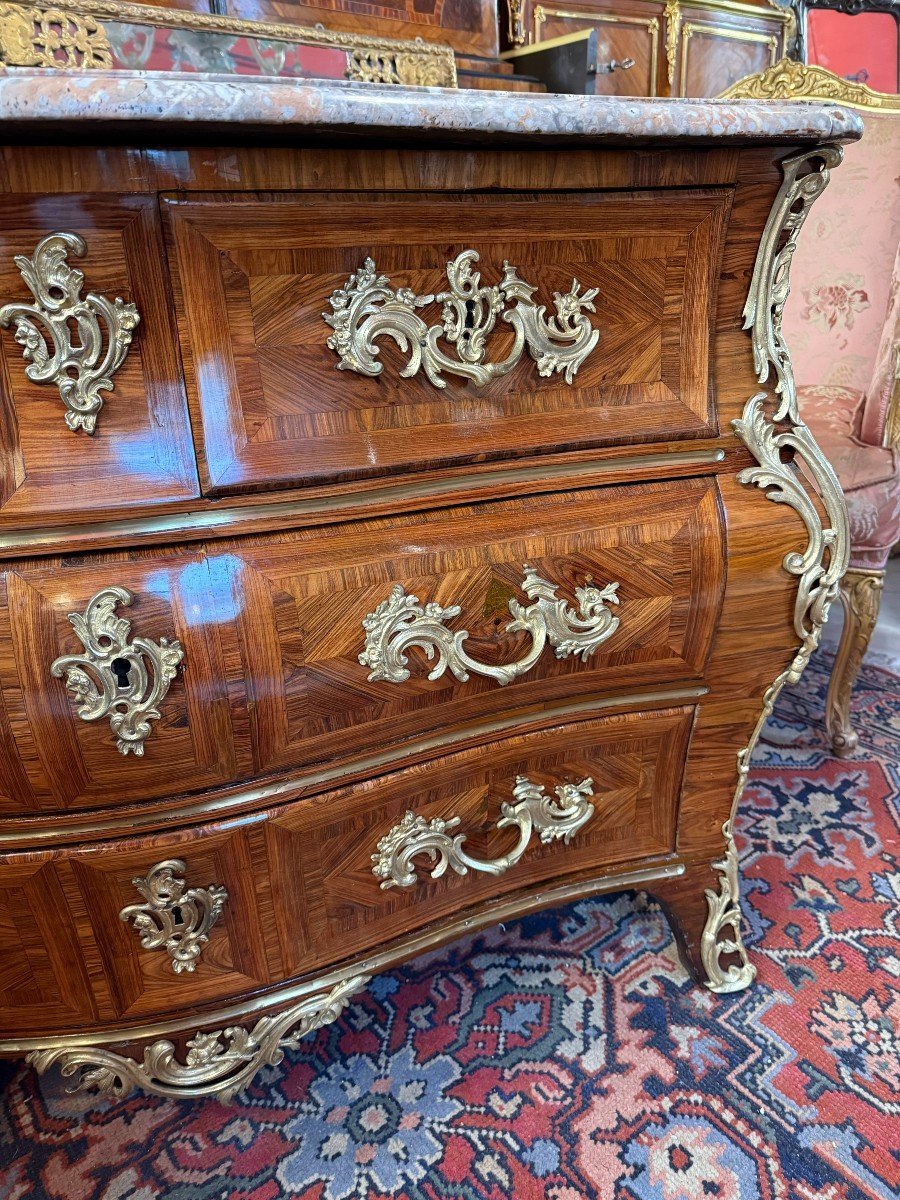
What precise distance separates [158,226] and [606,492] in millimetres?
345

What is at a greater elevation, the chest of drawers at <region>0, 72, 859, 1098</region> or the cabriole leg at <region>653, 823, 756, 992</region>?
the chest of drawers at <region>0, 72, 859, 1098</region>

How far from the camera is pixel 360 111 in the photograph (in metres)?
0.40

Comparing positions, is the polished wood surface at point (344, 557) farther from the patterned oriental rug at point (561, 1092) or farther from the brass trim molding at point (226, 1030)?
the patterned oriental rug at point (561, 1092)

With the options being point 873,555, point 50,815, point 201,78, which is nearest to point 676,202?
point 201,78

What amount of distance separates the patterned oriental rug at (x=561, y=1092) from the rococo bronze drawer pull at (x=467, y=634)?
0.46 m

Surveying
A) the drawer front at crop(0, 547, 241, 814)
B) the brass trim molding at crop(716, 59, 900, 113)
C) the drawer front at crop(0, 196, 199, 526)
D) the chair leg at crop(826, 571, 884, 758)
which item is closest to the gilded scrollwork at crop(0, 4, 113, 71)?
the drawer front at crop(0, 196, 199, 526)

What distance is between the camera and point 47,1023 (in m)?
0.54

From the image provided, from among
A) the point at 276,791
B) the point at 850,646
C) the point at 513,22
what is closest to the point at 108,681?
the point at 276,791

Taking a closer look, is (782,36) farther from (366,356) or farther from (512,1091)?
(512,1091)

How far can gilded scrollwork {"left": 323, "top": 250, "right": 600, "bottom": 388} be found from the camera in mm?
477

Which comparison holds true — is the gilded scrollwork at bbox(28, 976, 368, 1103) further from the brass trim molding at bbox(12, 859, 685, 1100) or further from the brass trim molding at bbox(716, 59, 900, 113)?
the brass trim molding at bbox(716, 59, 900, 113)

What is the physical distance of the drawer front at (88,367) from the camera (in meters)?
0.41

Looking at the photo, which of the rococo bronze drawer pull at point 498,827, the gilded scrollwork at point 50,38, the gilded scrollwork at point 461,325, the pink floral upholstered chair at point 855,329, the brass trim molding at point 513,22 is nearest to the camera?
the gilded scrollwork at point 461,325

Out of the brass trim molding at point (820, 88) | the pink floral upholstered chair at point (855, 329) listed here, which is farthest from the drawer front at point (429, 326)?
the brass trim molding at point (820, 88)
